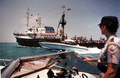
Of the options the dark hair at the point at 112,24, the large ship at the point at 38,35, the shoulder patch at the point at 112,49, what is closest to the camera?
the shoulder patch at the point at 112,49

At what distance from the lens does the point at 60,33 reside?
86.5 feet

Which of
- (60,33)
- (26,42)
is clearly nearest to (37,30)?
(26,42)

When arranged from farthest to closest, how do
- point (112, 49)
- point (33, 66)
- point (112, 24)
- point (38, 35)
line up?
1. point (38, 35)
2. point (33, 66)
3. point (112, 24)
4. point (112, 49)

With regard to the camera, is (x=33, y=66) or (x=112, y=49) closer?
(x=112, y=49)

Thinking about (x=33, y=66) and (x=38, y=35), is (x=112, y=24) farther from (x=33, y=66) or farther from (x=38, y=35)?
(x=38, y=35)

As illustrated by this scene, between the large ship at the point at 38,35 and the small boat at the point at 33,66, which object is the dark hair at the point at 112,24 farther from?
the large ship at the point at 38,35

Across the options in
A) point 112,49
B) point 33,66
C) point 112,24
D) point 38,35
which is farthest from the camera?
point 38,35

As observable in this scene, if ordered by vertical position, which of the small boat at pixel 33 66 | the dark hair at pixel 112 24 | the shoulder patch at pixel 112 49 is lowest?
the small boat at pixel 33 66

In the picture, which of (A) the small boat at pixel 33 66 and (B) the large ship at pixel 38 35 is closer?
(A) the small boat at pixel 33 66

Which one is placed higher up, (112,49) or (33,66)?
(112,49)

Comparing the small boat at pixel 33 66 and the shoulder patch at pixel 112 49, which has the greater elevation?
the shoulder patch at pixel 112 49

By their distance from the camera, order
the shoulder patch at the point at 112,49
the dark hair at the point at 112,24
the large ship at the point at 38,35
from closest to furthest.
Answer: the shoulder patch at the point at 112,49
the dark hair at the point at 112,24
the large ship at the point at 38,35

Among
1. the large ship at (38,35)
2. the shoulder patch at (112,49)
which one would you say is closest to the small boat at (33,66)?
the shoulder patch at (112,49)

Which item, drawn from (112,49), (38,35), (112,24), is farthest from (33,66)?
(38,35)
